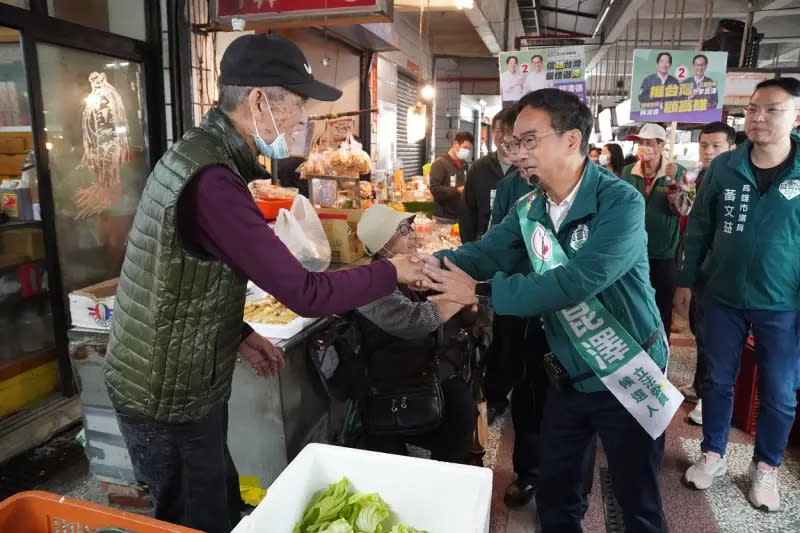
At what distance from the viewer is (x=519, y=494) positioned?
10.5 ft

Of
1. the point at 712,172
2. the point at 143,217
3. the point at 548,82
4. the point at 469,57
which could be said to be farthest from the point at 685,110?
the point at 469,57

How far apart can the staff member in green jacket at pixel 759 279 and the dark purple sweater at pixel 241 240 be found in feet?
8.39

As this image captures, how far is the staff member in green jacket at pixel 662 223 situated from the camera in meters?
4.64

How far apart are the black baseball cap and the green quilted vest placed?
142 mm

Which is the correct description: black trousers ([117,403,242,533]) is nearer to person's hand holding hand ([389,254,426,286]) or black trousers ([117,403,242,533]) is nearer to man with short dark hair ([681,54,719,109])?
person's hand holding hand ([389,254,426,286])

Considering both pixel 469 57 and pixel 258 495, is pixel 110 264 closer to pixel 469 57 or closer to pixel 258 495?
pixel 258 495

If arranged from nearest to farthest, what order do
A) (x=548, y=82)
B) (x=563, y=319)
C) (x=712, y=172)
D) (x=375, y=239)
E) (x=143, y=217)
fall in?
(x=143, y=217), (x=563, y=319), (x=375, y=239), (x=712, y=172), (x=548, y=82)

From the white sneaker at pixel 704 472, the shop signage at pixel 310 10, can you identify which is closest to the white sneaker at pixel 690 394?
the white sneaker at pixel 704 472

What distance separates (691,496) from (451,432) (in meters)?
1.55

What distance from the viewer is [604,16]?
1185 centimetres

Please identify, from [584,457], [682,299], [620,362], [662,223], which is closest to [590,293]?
[620,362]

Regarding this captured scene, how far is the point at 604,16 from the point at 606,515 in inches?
451

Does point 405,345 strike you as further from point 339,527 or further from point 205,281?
point 339,527

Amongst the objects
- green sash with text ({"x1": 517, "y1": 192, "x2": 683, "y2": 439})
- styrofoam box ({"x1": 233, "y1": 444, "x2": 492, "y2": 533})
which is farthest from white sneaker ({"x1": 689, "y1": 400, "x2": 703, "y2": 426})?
styrofoam box ({"x1": 233, "y1": 444, "x2": 492, "y2": 533})
